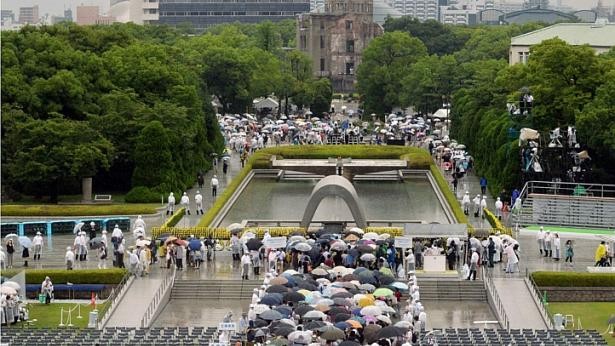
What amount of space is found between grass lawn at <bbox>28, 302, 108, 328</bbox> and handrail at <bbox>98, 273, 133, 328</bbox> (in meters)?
0.20

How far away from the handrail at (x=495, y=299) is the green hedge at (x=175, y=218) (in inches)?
561

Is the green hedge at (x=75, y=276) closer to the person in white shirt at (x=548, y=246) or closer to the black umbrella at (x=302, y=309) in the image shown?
the black umbrella at (x=302, y=309)

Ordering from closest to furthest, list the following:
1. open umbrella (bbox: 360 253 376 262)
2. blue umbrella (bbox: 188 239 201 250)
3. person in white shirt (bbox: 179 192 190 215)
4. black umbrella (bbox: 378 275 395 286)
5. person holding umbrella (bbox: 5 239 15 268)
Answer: black umbrella (bbox: 378 275 395 286) < open umbrella (bbox: 360 253 376 262) < blue umbrella (bbox: 188 239 201 250) < person holding umbrella (bbox: 5 239 15 268) < person in white shirt (bbox: 179 192 190 215)

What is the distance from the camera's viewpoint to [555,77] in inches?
2849

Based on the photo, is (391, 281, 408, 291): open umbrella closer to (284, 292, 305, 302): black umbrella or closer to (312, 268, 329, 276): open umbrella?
(312, 268, 329, 276): open umbrella

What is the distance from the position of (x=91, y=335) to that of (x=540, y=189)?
103ft

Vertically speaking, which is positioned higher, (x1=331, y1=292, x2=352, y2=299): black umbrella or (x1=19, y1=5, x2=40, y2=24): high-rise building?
(x1=19, y1=5, x2=40, y2=24): high-rise building

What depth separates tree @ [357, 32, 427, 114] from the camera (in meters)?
129

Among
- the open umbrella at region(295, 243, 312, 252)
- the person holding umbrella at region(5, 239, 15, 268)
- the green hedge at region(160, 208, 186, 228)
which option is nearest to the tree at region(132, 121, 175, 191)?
the green hedge at region(160, 208, 186, 228)

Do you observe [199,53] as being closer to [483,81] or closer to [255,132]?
[255,132]

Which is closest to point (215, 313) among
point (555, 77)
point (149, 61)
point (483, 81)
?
point (555, 77)

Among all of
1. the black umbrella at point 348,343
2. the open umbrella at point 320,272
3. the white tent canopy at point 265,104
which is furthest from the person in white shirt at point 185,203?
the white tent canopy at point 265,104

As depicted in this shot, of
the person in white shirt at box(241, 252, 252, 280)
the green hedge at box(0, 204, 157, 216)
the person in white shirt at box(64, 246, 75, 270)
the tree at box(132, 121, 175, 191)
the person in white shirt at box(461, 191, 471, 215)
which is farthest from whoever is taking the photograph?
the tree at box(132, 121, 175, 191)

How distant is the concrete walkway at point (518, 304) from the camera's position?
46875 mm
